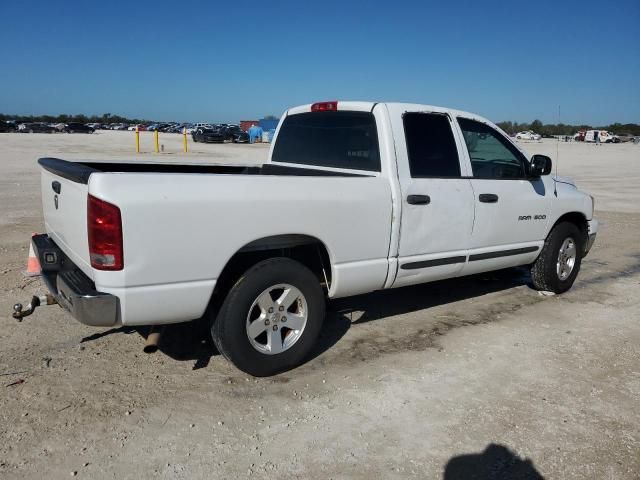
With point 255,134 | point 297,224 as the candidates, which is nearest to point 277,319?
point 297,224

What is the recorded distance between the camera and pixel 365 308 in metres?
5.43

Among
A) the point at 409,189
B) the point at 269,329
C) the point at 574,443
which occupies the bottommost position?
the point at 574,443

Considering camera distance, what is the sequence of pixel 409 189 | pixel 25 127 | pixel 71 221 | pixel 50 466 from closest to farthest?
pixel 50 466 < pixel 71 221 < pixel 409 189 < pixel 25 127

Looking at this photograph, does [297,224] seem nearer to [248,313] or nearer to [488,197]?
[248,313]

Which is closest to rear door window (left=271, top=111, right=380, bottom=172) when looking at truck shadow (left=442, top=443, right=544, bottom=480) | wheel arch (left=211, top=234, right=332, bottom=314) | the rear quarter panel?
the rear quarter panel

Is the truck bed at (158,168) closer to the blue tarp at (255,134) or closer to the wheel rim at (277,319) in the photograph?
the wheel rim at (277,319)

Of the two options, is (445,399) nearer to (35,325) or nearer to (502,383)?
(502,383)

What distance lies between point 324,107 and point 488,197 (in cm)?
168

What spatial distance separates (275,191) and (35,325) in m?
2.51

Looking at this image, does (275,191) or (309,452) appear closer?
(309,452)

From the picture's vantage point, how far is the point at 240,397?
11.8 feet

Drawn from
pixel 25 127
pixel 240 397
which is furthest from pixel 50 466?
pixel 25 127

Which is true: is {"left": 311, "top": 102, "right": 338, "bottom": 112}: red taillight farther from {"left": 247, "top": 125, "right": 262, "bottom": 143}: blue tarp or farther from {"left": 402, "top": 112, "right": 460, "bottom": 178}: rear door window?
{"left": 247, "top": 125, "right": 262, "bottom": 143}: blue tarp

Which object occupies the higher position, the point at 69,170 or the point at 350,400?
the point at 69,170
